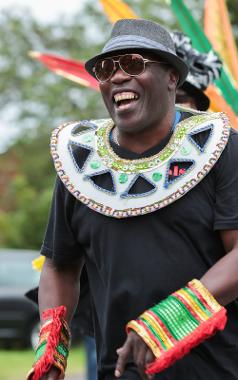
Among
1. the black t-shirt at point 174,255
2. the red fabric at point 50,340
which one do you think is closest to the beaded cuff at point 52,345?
the red fabric at point 50,340

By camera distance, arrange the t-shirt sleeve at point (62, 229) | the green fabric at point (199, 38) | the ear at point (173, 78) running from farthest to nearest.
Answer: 1. the green fabric at point (199, 38)
2. the t-shirt sleeve at point (62, 229)
3. the ear at point (173, 78)

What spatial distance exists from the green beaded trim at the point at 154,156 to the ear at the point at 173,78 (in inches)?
5.4

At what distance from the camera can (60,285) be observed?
379 cm

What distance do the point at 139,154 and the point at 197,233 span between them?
0.40 m

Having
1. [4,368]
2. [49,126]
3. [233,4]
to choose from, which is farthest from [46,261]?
[49,126]

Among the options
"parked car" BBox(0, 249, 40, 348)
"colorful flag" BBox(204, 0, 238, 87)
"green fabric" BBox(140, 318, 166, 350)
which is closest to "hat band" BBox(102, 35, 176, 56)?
"green fabric" BBox(140, 318, 166, 350)

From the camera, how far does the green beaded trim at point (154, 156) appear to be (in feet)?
11.7

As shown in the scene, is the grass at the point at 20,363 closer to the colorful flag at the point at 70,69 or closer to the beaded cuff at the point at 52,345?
the colorful flag at the point at 70,69

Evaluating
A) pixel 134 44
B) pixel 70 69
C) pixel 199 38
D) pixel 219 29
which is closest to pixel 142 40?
pixel 134 44

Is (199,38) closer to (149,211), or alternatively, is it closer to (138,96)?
(138,96)

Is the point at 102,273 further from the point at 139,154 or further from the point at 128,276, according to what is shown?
the point at 139,154

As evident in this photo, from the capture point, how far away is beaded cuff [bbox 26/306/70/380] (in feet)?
11.4

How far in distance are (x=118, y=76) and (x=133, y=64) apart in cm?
7

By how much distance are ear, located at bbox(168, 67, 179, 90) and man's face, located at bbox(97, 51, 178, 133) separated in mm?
28
